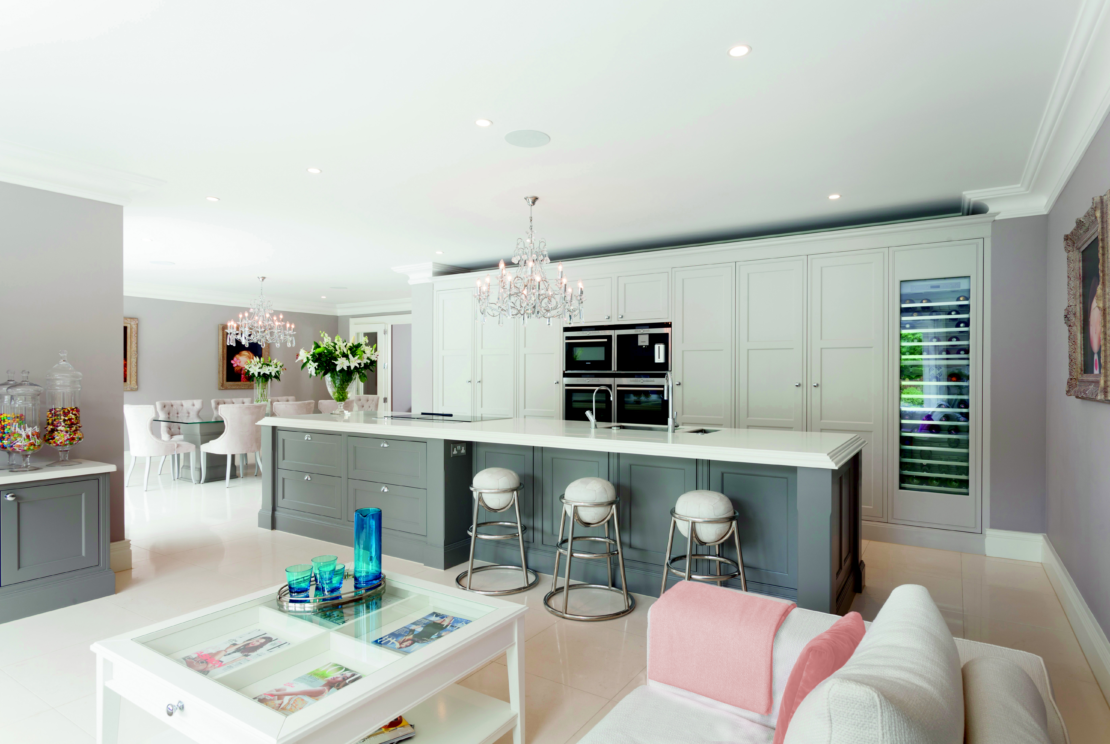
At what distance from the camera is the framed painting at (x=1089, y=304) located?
232 centimetres

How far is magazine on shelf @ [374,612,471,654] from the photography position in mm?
1751

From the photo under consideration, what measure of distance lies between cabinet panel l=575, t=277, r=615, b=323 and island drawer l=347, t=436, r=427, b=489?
7.52ft

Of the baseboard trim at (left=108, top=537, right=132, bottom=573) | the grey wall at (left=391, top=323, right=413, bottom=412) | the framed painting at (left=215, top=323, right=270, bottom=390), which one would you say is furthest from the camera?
the grey wall at (left=391, top=323, right=413, bottom=412)

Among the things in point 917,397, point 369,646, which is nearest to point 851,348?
point 917,397

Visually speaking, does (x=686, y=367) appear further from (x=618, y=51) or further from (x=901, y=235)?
(x=618, y=51)

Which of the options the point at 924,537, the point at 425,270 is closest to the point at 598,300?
the point at 425,270

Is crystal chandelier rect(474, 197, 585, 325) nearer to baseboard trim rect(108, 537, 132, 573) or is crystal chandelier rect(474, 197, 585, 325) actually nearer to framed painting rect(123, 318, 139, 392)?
baseboard trim rect(108, 537, 132, 573)

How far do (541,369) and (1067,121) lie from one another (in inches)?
163

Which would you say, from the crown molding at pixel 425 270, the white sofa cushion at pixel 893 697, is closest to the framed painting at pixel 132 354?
the crown molding at pixel 425 270

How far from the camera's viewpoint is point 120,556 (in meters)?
3.73

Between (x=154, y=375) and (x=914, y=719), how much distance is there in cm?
1010

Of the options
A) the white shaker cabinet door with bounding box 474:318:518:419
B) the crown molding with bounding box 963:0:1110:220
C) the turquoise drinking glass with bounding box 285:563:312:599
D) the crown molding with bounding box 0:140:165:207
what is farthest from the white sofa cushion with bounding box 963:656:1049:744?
the white shaker cabinet door with bounding box 474:318:518:419

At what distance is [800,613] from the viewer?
5.33ft

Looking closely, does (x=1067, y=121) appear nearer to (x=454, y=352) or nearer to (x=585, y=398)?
(x=585, y=398)
